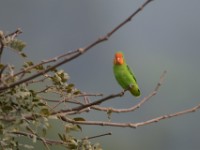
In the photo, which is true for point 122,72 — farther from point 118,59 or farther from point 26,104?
point 26,104

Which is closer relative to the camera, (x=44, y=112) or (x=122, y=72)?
(x=44, y=112)

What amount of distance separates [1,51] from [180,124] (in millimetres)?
23840

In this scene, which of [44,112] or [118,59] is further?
[118,59]

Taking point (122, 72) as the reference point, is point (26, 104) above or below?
below

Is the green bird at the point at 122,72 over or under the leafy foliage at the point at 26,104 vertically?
over

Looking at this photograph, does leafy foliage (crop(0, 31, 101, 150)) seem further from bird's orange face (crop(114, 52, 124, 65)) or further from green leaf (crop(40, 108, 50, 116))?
bird's orange face (crop(114, 52, 124, 65))

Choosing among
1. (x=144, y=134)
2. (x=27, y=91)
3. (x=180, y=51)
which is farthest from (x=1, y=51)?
(x=180, y=51)

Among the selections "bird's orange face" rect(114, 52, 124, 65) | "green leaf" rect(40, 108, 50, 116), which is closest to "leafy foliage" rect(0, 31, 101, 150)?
"green leaf" rect(40, 108, 50, 116)

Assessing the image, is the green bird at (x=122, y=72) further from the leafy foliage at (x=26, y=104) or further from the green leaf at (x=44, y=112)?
the green leaf at (x=44, y=112)

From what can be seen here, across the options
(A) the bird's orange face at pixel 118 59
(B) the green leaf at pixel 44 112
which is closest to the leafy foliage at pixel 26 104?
(B) the green leaf at pixel 44 112

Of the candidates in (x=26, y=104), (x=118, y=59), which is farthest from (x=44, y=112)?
(x=118, y=59)

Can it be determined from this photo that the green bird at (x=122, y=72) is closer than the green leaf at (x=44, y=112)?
No

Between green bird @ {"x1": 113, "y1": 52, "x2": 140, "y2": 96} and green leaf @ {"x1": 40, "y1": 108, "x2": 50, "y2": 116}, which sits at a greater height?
green bird @ {"x1": 113, "y1": 52, "x2": 140, "y2": 96}

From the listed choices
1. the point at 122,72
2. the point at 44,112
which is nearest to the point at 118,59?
the point at 122,72
